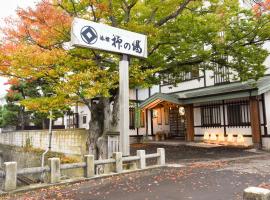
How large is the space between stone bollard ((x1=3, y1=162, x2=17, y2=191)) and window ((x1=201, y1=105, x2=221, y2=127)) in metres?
17.1

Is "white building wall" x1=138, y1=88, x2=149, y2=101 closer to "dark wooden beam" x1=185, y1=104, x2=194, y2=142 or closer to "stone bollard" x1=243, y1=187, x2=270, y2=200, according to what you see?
"dark wooden beam" x1=185, y1=104, x2=194, y2=142

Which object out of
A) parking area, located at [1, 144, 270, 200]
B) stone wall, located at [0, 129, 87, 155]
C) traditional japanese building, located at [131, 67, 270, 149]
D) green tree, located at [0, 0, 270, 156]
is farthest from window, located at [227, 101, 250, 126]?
stone wall, located at [0, 129, 87, 155]

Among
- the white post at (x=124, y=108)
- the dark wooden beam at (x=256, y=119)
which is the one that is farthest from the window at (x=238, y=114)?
the white post at (x=124, y=108)

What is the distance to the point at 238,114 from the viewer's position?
2156cm

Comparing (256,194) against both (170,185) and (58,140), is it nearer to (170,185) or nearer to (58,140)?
(170,185)

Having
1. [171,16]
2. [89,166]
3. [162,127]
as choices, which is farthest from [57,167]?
[162,127]

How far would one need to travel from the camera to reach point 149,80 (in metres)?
16.5

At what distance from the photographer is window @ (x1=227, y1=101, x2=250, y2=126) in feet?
68.7

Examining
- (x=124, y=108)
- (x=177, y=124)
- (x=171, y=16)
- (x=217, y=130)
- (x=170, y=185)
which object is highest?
(x=171, y=16)

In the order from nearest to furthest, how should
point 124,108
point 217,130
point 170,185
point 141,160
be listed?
point 170,185, point 124,108, point 141,160, point 217,130

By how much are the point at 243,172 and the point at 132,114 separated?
1873 cm

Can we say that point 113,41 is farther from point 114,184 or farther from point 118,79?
point 114,184

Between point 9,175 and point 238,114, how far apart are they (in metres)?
16.7

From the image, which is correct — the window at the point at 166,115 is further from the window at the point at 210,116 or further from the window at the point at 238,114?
the window at the point at 238,114
